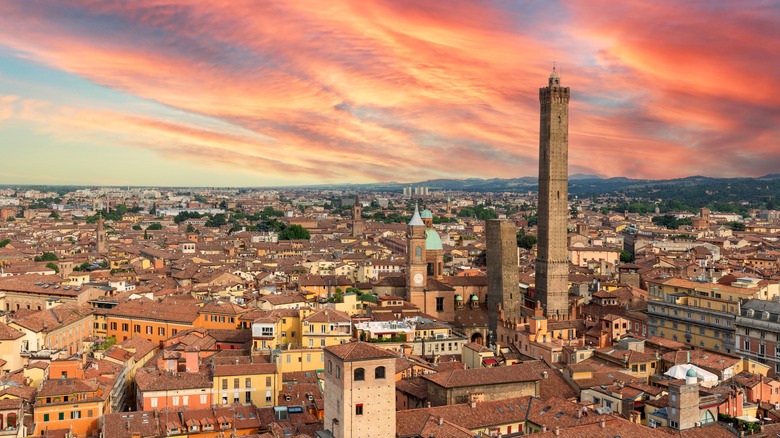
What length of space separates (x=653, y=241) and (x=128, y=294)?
248 feet

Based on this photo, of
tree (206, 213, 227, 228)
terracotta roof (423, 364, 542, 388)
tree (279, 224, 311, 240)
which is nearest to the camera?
terracotta roof (423, 364, 542, 388)

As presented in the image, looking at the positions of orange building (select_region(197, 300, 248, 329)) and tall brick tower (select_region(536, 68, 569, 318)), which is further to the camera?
tall brick tower (select_region(536, 68, 569, 318))

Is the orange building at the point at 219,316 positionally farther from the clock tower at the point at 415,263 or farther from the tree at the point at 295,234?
the tree at the point at 295,234

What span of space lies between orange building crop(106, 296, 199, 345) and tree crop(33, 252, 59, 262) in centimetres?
3914

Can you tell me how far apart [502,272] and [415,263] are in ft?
19.8

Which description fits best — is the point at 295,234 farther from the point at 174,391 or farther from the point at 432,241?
the point at 174,391

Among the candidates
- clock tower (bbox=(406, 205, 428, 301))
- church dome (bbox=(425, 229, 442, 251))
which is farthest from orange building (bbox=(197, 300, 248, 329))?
church dome (bbox=(425, 229, 442, 251))

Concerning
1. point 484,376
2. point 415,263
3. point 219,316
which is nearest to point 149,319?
point 219,316

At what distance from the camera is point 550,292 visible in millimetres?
53219

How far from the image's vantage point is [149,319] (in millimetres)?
47531

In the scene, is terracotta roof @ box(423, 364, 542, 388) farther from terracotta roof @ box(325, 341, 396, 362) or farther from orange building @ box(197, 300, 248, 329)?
orange building @ box(197, 300, 248, 329)

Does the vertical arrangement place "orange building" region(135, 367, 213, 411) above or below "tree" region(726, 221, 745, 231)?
below

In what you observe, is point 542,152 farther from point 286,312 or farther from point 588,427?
point 588,427

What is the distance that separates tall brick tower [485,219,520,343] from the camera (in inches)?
2050
